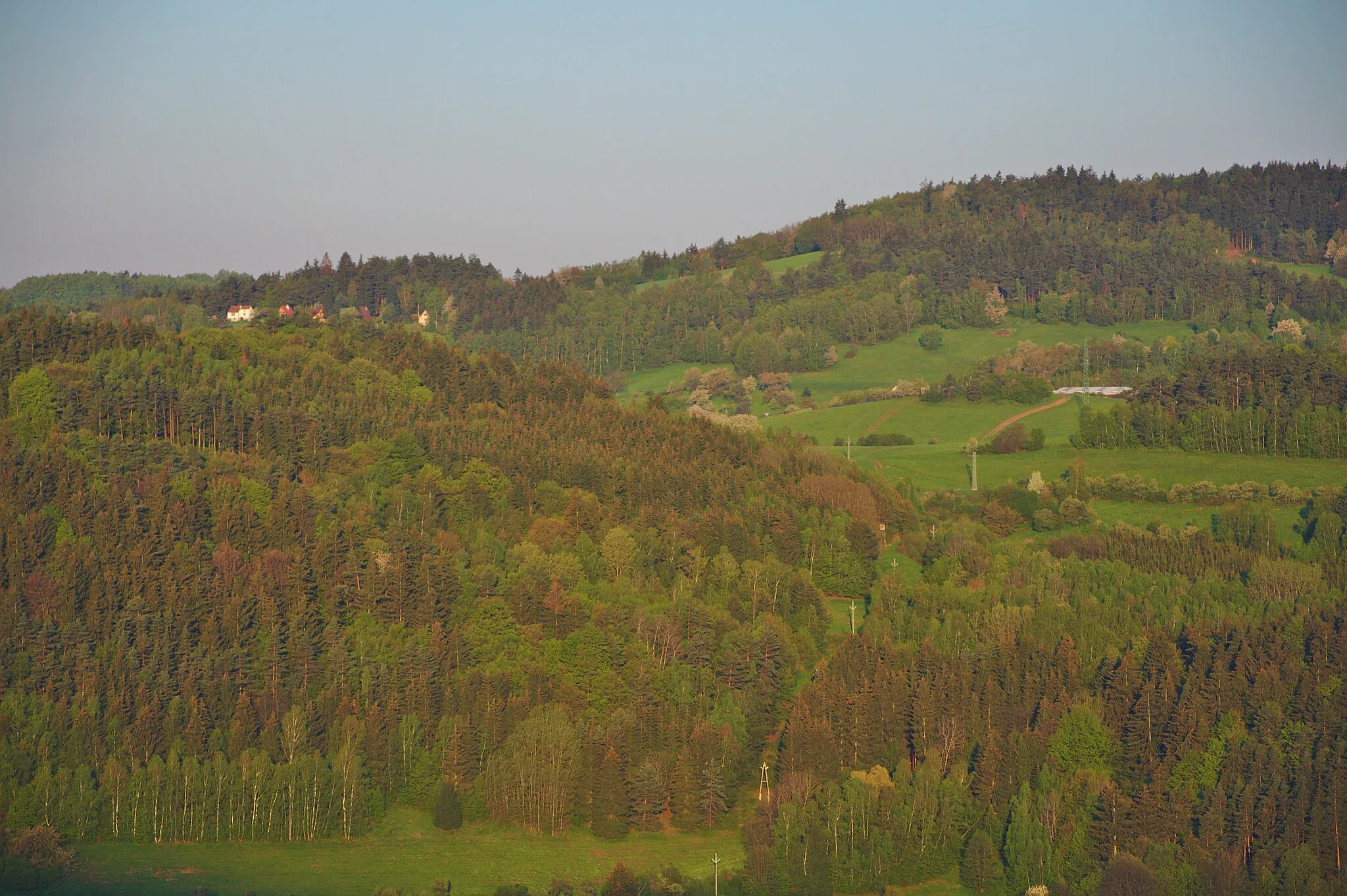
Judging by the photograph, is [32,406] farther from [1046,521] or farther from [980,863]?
[1046,521]

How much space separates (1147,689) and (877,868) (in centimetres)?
2546

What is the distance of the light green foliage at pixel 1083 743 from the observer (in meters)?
106

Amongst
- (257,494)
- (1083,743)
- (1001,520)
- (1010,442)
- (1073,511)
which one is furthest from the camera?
(1010,442)

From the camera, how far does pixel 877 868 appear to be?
3748 inches

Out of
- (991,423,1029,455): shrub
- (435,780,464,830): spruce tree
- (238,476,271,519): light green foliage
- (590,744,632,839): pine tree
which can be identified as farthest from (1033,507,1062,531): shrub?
(435,780,464,830): spruce tree

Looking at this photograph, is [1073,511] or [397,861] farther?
[1073,511]

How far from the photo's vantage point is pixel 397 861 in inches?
3848

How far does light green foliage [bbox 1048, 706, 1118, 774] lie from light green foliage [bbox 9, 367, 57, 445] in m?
78.2

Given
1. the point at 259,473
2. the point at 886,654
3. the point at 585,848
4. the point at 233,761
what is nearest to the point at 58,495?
the point at 259,473

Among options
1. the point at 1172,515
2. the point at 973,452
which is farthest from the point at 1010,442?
the point at 1172,515

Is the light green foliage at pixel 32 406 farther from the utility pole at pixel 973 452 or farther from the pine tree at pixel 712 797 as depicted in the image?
the utility pole at pixel 973 452

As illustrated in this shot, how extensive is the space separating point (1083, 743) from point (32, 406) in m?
83.4

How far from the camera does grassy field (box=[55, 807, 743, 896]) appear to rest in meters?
92.3

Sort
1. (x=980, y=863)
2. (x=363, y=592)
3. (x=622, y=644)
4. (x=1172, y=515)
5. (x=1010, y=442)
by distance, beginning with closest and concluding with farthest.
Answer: (x=980, y=863), (x=622, y=644), (x=363, y=592), (x=1172, y=515), (x=1010, y=442)
